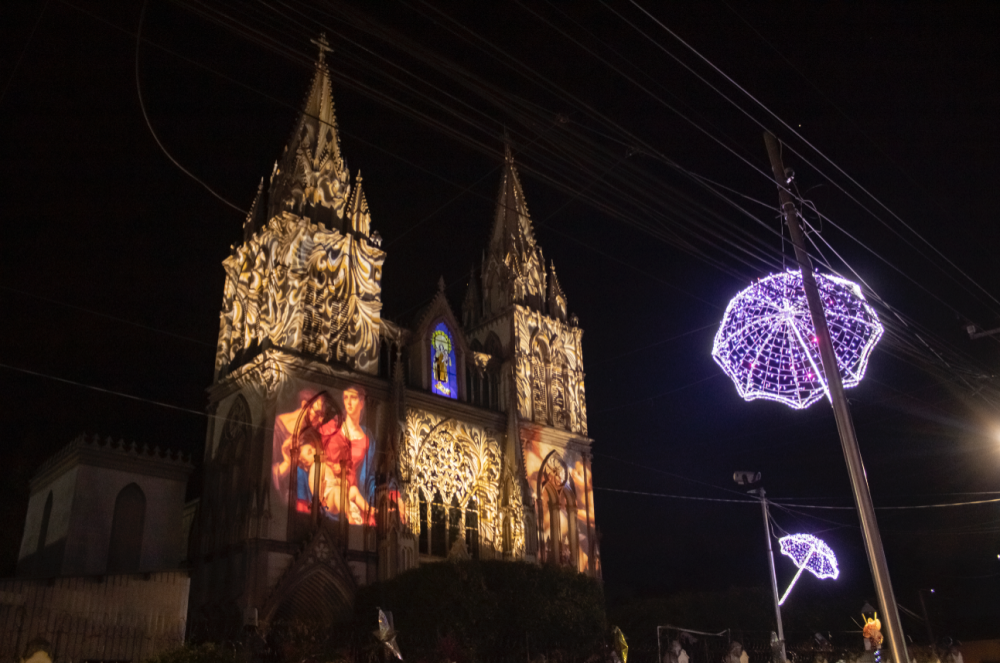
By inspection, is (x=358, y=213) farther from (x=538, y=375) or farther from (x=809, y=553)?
(x=809, y=553)

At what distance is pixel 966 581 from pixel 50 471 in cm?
5041

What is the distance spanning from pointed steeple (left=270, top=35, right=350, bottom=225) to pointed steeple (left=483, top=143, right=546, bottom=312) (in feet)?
33.3

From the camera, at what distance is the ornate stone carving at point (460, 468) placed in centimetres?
3806

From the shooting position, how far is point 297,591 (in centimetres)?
3180

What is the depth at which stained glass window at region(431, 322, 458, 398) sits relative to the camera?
4169 centimetres

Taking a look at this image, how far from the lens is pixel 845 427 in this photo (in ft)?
47.3

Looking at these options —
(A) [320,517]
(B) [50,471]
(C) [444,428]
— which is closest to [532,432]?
(C) [444,428]

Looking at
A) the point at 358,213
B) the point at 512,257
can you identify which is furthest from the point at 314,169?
the point at 512,257

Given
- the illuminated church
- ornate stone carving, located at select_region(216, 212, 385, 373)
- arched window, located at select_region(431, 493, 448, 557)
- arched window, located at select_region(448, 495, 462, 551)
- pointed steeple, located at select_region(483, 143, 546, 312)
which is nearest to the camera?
the illuminated church

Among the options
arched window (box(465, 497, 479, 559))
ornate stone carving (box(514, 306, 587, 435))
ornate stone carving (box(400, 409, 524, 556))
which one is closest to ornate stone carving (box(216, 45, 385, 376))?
ornate stone carving (box(400, 409, 524, 556))

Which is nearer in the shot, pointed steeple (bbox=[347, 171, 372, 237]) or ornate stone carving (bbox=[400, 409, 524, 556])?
ornate stone carving (bbox=[400, 409, 524, 556])

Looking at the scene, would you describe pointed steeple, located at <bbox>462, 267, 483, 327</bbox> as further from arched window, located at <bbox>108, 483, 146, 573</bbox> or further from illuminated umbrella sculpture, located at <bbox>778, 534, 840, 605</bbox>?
illuminated umbrella sculpture, located at <bbox>778, 534, 840, 605</bbox>

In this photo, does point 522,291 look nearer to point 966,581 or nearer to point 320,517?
point 320,517

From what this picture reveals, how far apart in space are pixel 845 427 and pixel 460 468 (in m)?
26.9
